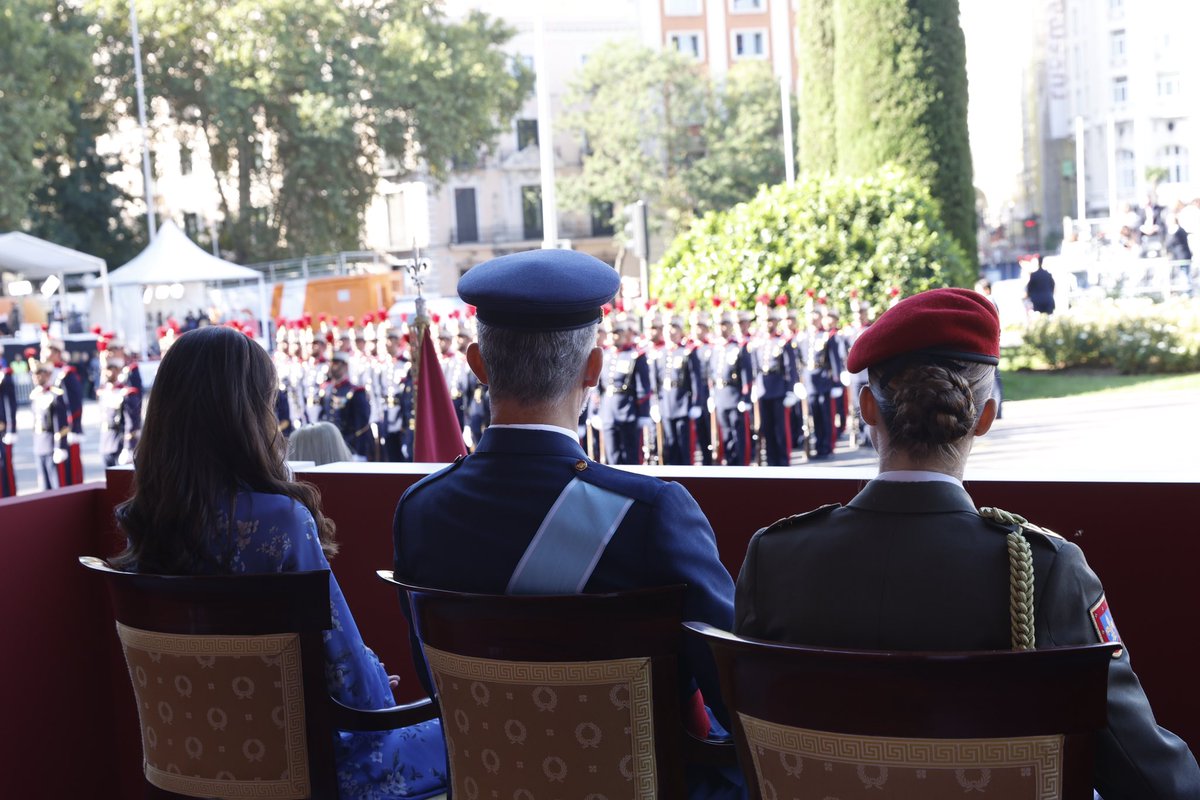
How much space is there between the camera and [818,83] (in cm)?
2248

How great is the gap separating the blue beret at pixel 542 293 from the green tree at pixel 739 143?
51199mm

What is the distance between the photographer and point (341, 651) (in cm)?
261

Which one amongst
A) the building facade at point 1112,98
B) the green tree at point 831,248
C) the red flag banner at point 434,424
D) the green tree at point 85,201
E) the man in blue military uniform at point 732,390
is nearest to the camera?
the red flag banner at point 434,424

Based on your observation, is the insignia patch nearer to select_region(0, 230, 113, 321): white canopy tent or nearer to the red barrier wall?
the red barrier wall

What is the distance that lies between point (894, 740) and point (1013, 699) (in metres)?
0.15

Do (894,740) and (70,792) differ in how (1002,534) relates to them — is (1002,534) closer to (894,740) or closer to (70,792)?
(894,740)

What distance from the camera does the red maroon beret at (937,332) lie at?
6.15ft

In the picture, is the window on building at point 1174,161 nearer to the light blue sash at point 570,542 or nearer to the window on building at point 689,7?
the window on building at point 689,7

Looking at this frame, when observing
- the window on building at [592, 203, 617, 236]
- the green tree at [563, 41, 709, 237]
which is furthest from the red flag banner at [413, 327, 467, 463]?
the window on building at [592, 203, 617, 236]

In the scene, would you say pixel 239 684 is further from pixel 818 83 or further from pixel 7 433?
pixel 818 83

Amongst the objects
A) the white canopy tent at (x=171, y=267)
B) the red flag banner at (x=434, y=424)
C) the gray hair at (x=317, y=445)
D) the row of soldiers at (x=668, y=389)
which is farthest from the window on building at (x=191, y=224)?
the red flag banner at (x=434, y=424)

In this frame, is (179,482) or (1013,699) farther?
(179,482)

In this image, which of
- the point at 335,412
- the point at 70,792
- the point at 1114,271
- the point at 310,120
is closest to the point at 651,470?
the point at 70,792

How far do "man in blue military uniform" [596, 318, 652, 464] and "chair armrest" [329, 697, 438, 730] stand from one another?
1064 centimetres
